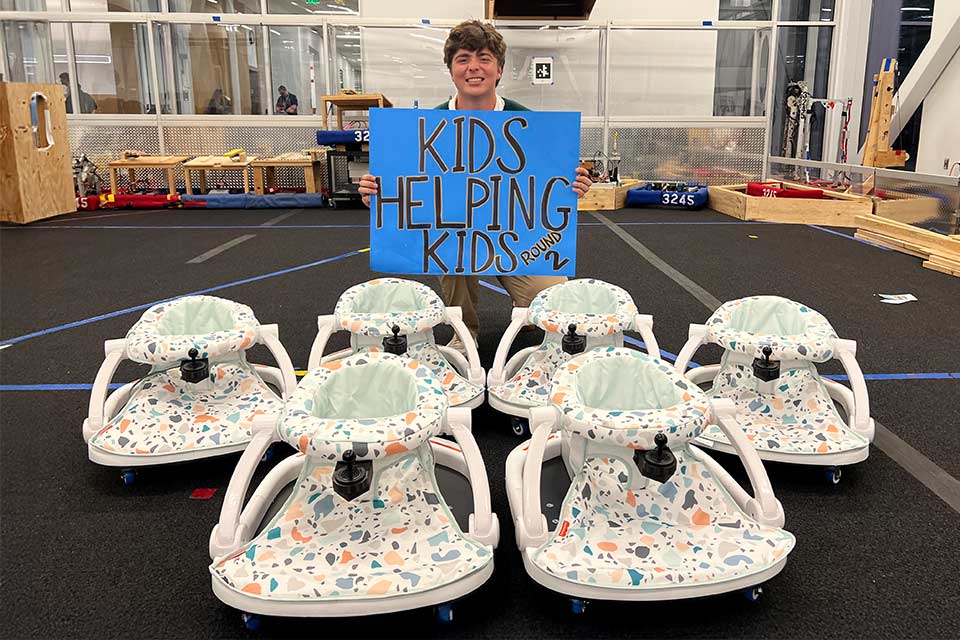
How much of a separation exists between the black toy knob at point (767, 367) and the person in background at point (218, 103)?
927cm

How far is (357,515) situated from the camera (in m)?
1.69

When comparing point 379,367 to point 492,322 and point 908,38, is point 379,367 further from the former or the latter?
point 908,38

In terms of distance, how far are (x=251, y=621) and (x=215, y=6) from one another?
10814 millimetres

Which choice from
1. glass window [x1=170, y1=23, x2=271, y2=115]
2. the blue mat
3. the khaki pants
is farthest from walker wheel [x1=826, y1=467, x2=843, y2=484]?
glass window [x1=170, y1=23, x2=271, y2=115]

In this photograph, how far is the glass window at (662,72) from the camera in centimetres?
970

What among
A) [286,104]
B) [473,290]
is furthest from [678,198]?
[473,290]

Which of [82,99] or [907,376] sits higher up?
[82,99]

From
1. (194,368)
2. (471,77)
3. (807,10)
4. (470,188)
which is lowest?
(194,368)

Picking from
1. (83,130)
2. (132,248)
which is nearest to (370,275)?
(132,248)

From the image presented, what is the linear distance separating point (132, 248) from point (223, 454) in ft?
14.7

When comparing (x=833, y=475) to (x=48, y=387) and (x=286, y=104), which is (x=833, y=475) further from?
(x=286, y=104)

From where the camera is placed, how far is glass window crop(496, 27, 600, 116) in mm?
9562

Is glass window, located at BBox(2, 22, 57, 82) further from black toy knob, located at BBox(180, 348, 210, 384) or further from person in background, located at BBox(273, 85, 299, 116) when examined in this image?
black toy knob, located at BBox(180, 348, 210, 384)

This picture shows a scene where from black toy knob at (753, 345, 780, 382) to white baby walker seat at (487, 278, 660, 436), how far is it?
0.34 metres
